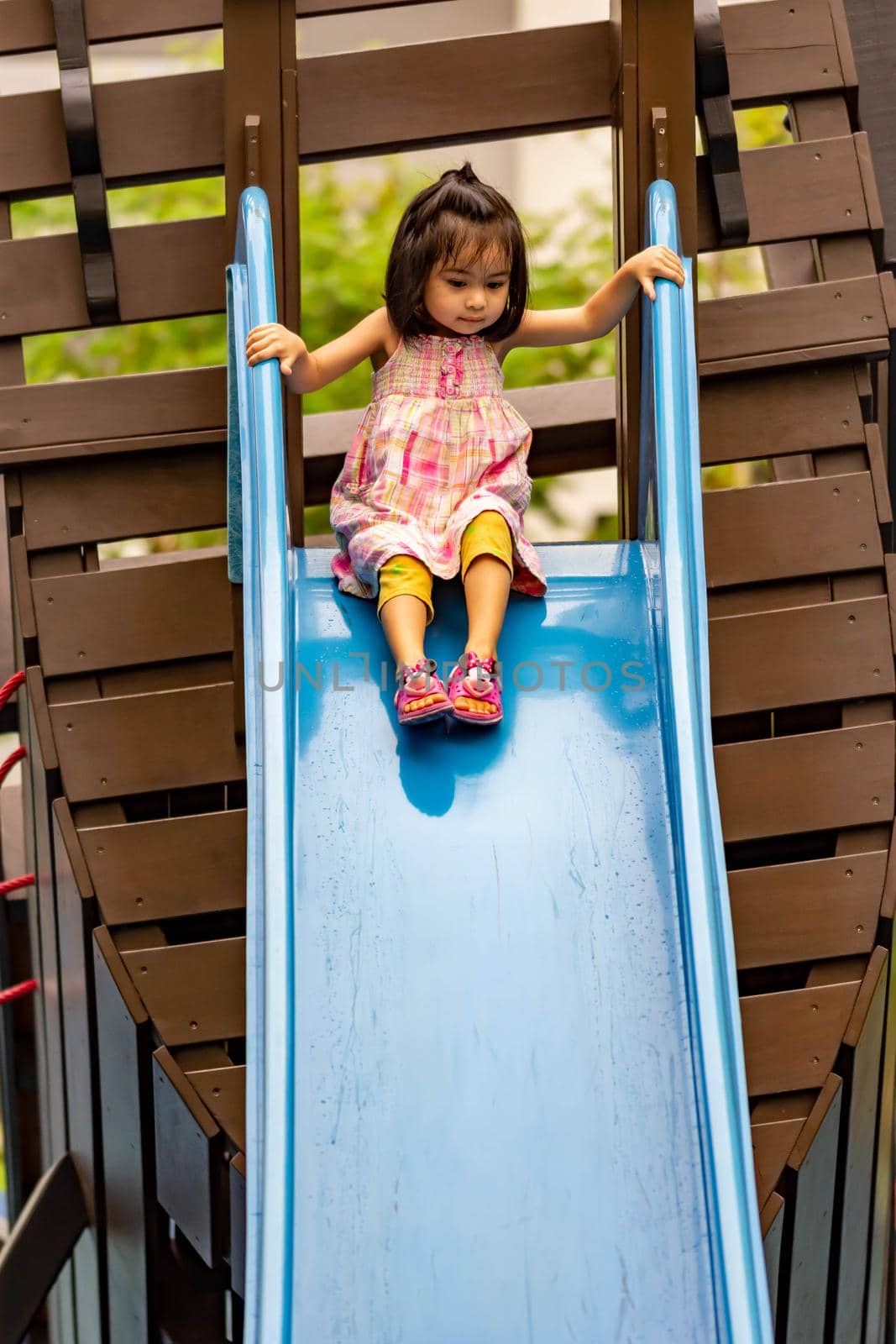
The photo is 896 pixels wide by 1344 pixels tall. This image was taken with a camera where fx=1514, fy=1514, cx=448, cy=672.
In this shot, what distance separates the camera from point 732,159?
3.38 m

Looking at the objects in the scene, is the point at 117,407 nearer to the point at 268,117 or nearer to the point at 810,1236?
the point at 268,117

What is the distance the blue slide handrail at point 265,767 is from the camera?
→ 2137mm

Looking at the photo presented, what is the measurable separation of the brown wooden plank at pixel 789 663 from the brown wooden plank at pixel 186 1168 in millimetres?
1487

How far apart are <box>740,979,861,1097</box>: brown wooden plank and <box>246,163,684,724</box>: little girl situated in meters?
1.06

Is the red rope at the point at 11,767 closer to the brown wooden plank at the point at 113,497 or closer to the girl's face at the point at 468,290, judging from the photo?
the brown wooden plank at the point at 113,497

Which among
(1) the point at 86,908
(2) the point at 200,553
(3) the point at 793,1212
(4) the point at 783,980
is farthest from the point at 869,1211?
(2) the point at 200,553

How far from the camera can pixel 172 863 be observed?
10.9ft

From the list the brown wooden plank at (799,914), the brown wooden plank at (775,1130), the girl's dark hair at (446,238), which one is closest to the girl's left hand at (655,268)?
the girl's dark hair at (446,238)

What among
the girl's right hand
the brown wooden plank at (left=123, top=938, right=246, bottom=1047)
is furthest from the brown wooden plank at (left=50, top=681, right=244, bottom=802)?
the girl's right hand

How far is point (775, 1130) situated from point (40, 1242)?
1.78 metres

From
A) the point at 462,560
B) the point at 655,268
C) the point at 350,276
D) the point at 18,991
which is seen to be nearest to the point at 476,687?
the point at 462,560

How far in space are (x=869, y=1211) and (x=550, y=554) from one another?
1.72 metres

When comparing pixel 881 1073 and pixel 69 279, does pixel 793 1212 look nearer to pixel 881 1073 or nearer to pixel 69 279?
pixel 881 1073

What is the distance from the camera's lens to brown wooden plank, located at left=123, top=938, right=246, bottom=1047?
10.6 feet
